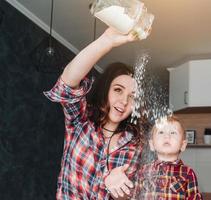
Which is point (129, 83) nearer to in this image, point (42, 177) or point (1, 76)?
point (1, 76)

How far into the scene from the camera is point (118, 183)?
2.94 ft

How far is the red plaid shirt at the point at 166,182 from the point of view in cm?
112

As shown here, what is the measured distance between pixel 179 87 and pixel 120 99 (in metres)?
3.04

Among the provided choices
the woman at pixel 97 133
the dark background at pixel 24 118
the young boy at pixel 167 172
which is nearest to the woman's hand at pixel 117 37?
the woman at pixel 97 133

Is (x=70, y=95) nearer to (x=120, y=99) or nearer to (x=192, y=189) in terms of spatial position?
(x=120, y=99)

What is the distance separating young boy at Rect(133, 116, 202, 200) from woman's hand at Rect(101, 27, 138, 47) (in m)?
0.37

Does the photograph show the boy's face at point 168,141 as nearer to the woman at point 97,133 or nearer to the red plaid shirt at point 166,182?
the red plaid shirt at point 166,182

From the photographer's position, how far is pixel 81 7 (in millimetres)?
3006

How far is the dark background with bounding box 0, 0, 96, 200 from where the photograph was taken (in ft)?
9.17

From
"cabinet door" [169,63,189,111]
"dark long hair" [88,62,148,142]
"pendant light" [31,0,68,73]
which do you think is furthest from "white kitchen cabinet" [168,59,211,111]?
"dark long hair" [88,62,148,142]

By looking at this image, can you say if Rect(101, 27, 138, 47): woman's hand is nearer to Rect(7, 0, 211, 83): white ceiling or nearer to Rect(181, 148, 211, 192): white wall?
Rect(7, 0, 211, 83): white ceiling

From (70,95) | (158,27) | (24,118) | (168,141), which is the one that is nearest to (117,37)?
(70,95)

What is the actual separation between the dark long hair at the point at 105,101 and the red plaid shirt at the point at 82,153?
35 mm

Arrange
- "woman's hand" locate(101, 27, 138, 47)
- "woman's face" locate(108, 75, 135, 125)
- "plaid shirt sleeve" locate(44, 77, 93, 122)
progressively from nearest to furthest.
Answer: "woman's hand" locate(101, 27, 138, 47) → "plaid shirt sleeve" locate(44, 77, 93, 122) → "woman's face" locate(108, 75, 135, 125)
